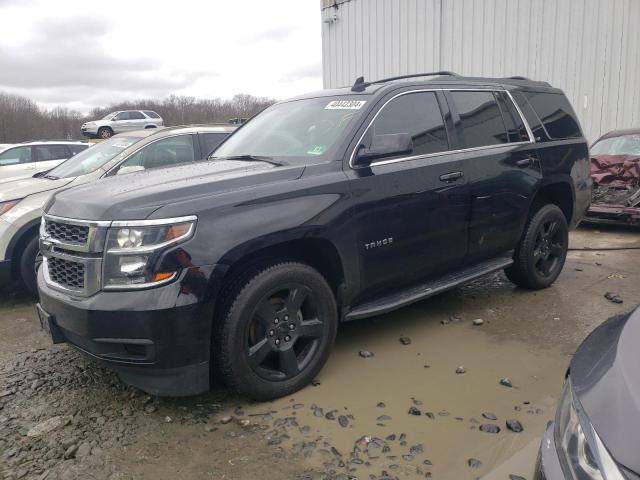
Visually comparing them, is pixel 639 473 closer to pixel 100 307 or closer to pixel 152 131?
pixel 100 307

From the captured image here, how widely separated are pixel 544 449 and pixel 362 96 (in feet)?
9.30

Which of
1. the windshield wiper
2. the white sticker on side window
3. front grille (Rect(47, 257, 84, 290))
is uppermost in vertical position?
the white sticker on side window

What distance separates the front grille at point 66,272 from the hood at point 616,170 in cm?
786

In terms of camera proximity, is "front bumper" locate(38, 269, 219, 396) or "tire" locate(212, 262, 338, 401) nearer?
"front bumper" locate(38, 269, 219, 396)

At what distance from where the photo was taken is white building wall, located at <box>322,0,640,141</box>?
11.8 meters

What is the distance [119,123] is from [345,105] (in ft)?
94.6

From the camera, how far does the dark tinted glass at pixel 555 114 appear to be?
498 cm

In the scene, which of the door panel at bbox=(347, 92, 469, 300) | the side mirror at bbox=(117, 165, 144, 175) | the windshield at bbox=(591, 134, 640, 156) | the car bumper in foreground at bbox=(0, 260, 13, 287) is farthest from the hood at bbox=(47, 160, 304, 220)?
the windshield at bbox=(591, 134, 640, 156)

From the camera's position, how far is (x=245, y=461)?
2646mm

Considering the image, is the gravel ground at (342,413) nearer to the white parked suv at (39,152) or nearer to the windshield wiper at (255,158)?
the windshield wiper at (255,158)

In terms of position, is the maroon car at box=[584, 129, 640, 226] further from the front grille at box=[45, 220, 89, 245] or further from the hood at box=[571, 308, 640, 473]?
the front grille at box=[45, 220, 89, 245]

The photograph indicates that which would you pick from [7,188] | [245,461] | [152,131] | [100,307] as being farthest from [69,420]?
[152,131]

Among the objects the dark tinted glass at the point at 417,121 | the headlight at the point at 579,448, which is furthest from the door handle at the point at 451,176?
the headlight at the point at 579,448

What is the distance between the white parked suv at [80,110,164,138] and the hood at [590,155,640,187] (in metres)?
25.4
